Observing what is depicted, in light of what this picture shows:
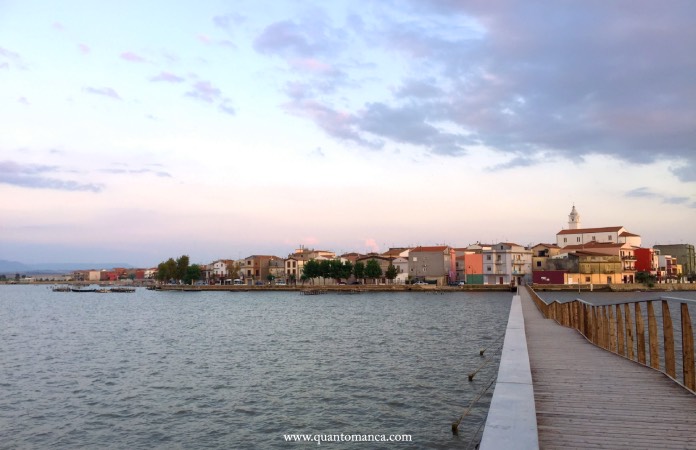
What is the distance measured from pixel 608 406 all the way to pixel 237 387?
718 inches

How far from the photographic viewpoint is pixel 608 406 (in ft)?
27.6

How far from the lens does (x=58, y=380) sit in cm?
2644

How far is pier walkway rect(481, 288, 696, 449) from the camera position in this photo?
6.58 meters

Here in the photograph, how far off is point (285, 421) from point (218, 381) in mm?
8098

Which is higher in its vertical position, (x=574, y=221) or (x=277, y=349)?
(x=574, y=221)

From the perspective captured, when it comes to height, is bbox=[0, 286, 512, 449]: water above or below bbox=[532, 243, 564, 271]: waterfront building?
below

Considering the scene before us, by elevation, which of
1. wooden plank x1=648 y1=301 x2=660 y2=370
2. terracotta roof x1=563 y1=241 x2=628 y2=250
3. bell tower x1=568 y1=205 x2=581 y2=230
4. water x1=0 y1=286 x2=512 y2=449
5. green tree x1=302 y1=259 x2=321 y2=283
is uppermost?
bell tower x1=568 y1=205 x2=581 y2=230

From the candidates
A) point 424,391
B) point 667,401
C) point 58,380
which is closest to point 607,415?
point 667,401

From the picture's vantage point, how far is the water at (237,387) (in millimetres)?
17156

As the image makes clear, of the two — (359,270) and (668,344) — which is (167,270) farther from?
(668,344)

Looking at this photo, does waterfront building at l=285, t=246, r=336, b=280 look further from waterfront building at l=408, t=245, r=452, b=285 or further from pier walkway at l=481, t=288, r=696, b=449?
pier walkway at l=481, t=288, r=696, b=449

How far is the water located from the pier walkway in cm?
531

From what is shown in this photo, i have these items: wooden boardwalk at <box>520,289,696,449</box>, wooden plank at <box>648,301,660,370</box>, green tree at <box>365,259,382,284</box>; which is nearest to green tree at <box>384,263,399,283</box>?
green tree at <box>365,259,382,284</box>

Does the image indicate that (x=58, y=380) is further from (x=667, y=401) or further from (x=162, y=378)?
(x=667, y=401)
